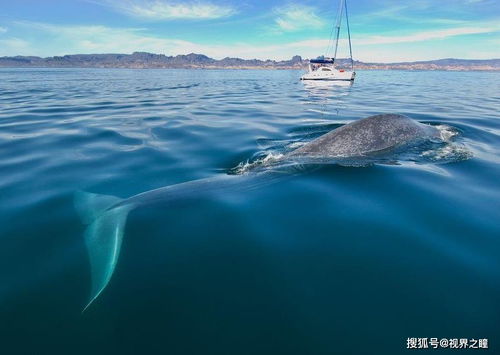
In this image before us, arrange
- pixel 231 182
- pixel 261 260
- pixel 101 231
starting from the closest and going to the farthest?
pixel 261 260
pixel 101 231
pixel 231 182

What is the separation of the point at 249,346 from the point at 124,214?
405 cm

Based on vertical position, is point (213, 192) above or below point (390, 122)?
below

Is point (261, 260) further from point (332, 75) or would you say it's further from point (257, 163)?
point (332, 75)

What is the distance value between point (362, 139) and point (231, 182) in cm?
494

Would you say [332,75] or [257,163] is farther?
[332,75]

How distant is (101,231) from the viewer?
5.96 meters

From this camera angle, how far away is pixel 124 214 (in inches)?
259

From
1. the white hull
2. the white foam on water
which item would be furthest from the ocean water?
the white hull

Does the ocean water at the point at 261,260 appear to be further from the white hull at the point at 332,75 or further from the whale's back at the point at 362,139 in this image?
the white hull at the point at 332,75

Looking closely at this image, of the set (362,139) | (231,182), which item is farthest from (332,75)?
(231,182)

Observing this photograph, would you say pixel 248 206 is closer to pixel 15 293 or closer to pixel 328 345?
pixel 328 345

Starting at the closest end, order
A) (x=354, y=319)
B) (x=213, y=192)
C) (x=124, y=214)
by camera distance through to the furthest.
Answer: (x=354, y=319) < (x=124, y=214) < (x=213, y=192)

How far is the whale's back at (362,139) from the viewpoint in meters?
10.1

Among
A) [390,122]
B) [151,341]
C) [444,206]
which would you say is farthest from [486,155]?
[151,341]
